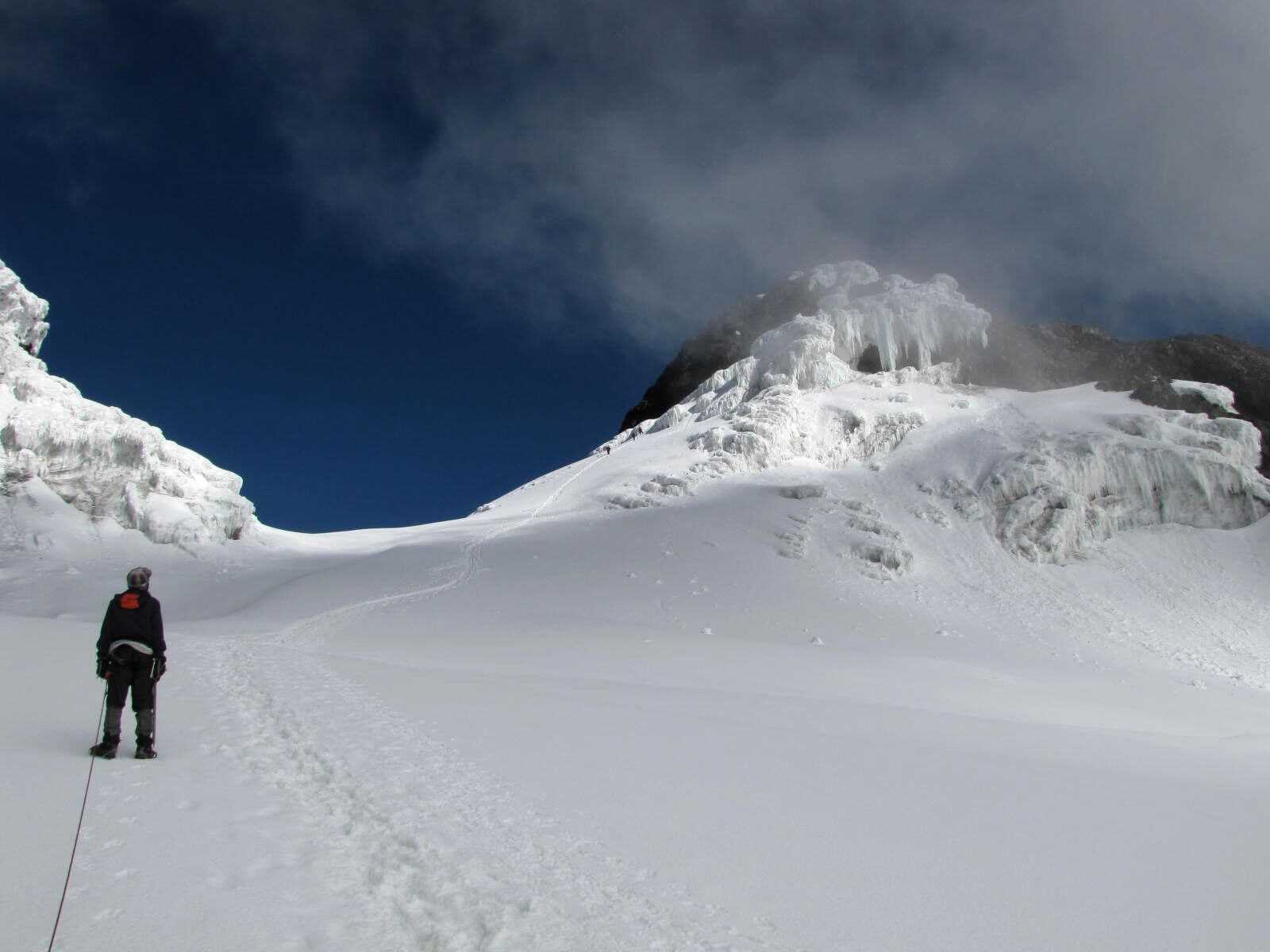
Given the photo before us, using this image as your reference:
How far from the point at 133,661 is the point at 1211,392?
7992cm

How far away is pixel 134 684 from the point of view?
809 cm

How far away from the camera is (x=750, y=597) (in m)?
34.0

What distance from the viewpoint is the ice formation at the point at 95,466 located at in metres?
38.8

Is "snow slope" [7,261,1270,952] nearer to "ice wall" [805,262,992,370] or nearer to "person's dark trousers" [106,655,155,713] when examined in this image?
"person's dark trousers" [106,655,155,713]

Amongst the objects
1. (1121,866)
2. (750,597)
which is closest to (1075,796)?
(1121,866)

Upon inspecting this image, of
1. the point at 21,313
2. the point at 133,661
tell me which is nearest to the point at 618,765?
the point at 133,661

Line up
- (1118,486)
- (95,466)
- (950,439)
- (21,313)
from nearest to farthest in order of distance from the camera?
(95,466)
(21,313)
(1118,486)
(950,439)

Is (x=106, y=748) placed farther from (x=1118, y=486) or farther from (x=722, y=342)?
(x=722, y=342)

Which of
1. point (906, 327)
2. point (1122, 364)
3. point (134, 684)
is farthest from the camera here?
point (906, 327)

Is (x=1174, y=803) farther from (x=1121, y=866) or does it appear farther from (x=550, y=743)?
(x=550, y=743)

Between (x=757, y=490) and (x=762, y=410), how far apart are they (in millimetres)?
13448

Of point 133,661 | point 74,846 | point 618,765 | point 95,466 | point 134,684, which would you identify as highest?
point 95,466

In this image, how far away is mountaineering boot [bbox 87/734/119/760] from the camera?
768 cm

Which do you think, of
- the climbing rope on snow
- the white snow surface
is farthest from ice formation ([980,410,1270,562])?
the climbing rope on snow
